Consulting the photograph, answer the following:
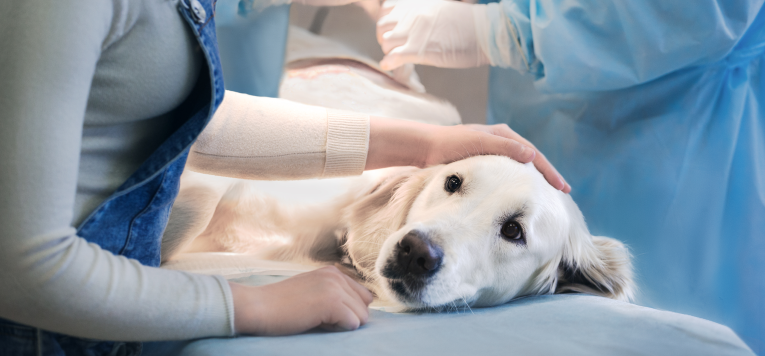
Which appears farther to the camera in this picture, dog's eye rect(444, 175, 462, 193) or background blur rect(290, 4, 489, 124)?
background blur rect(290, 4, 489, 124)

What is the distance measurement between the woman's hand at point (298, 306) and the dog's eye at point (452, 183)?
334 millimetres

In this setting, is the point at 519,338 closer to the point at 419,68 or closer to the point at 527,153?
the point at 527,153

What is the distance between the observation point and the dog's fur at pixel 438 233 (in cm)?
73

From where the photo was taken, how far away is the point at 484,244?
757 millimetres

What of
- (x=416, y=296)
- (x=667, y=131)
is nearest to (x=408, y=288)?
(x=416, y=296)

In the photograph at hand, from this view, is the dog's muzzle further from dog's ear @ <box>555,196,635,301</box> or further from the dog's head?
dog's ear @ <box>555,196,635,301</box>

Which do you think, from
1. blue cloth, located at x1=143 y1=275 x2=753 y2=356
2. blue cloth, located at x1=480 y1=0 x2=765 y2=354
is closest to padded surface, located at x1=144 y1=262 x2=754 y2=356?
blue cloth, located at x1=143 y1=275 x2=753 y2=356

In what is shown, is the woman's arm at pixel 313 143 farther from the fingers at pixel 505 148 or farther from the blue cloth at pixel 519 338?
the blue cloth at pixel 519 338

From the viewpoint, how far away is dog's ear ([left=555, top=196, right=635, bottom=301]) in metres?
0.86

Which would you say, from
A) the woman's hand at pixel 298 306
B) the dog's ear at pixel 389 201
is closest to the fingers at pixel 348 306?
the woman's hand at pixel 298 306

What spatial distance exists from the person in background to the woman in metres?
0.60

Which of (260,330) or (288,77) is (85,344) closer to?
(260,330)

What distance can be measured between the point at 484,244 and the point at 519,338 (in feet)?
0.71

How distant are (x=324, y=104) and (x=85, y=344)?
760 mm
